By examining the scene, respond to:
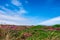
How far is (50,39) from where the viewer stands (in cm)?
1305

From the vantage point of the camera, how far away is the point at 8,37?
14.2 metres

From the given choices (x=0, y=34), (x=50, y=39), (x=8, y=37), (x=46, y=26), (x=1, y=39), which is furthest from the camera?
(x=46, y=26)

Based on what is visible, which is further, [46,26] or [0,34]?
[46,26]

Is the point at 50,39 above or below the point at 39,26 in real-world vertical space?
below

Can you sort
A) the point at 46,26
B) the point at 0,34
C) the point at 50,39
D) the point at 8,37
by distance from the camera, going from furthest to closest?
the point at 46,26, the point at 0,34, the point at 8,37, the point at 50,39

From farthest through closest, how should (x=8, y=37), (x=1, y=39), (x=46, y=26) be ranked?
(x=46, y=26)
(x=1, y=39)
(x=8, y=37)

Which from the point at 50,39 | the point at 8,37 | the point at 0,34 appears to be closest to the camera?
the point at 50,39

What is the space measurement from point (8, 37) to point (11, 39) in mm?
294

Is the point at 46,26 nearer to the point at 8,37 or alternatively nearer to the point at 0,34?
the point at 0,34

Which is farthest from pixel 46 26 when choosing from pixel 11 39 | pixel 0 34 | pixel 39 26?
pixel 11 39

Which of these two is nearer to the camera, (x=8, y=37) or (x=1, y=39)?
(x=8, y=37)

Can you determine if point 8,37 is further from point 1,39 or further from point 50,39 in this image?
point 50,39

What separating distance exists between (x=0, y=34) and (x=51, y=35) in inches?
190

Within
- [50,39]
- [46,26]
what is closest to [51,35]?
[50,39]
